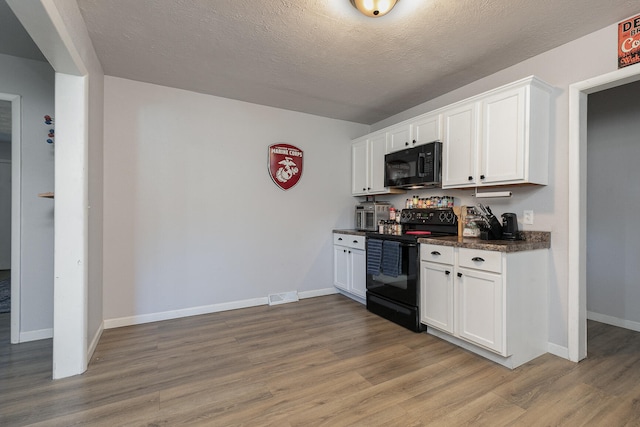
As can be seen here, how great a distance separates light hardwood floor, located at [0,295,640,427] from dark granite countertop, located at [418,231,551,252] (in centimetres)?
87

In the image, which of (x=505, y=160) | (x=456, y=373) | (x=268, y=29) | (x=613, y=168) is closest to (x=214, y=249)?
(x=268, y=29)

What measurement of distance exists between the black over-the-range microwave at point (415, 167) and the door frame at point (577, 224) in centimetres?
103

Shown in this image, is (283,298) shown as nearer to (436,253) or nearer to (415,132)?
(436,253)

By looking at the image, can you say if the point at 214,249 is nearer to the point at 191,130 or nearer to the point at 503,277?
the point at 191,130

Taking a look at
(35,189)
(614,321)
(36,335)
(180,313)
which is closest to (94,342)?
(36,335)

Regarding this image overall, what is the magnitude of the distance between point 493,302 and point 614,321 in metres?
1.85

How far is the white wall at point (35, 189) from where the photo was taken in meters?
2.58

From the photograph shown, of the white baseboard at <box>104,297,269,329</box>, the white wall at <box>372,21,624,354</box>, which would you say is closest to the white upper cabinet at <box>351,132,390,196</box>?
the white wall at <box>372,21,624,354</box>

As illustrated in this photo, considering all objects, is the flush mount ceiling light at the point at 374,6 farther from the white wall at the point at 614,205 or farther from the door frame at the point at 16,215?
the door frame at the point at 16,215

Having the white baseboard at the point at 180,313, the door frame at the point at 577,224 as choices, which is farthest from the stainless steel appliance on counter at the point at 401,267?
the white baseboard at the point at 180,313

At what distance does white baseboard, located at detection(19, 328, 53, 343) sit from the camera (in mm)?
2570

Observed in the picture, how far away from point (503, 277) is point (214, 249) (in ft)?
9.27

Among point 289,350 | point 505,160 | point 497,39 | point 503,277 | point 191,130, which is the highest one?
point 497,39

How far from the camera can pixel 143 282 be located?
3.06m
